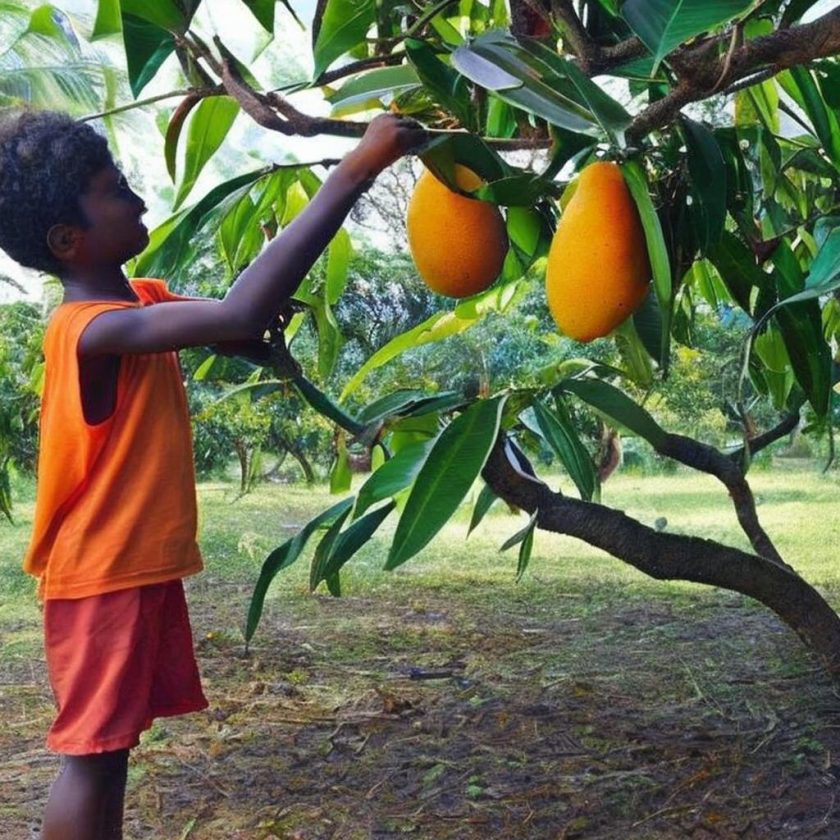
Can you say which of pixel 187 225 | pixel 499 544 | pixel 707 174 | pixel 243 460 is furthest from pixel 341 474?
pixel 243 460

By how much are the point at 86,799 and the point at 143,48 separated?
51cm

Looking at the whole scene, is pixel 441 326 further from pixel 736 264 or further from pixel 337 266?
pixel 736 264

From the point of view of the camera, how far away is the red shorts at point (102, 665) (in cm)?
79

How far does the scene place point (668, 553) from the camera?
1.03 meters

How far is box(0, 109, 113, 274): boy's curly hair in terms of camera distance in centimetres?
77

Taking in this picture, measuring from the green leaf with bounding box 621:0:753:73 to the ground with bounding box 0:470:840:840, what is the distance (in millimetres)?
752

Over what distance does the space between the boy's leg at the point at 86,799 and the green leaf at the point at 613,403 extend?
17.1 inches

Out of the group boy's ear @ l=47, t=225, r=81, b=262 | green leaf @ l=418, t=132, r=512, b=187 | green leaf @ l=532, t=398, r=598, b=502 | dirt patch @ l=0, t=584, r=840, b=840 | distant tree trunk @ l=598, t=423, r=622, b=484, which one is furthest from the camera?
distant tree trunk @ l=598, t=423, r=622, b=484

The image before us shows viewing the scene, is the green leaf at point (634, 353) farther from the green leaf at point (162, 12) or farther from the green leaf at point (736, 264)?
the green leaf at point (162, 12)

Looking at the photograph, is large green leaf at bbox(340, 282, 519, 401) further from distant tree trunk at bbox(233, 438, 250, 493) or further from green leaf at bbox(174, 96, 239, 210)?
distant tree trunk at bbox(233, 438, 250, 493)

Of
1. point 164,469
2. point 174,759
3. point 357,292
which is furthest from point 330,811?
point 357,292

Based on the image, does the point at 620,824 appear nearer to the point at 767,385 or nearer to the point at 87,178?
the point at 767,385

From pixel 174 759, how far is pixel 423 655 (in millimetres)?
524

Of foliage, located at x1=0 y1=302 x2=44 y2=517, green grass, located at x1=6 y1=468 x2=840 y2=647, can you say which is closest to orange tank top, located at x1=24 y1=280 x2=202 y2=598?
green grass, located at x1=6 y1=468 x2=840 y2=647
